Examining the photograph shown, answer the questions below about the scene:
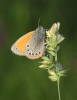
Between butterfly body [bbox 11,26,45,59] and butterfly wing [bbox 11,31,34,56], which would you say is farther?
butterfly wing [bbox 11,31,34,56]

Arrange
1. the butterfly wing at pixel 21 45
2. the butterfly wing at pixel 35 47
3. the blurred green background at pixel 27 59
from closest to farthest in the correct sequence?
the butterfly wing at pixel 35 47
the butterfly wing at pixel 21 45
the blurred green background at pixel 27 59

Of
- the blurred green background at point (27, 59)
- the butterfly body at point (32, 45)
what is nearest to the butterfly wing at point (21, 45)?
the butterfly body at point (32, 45)

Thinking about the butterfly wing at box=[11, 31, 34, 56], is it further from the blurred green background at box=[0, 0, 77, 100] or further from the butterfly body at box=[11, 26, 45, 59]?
the blurred green background at box=[0, 0, 77, 100]

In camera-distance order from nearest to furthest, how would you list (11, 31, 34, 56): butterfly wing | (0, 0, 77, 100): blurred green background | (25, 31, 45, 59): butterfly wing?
(25, 31, 45, 59): butterfly wing < (11, 31, 34, 56): butterfly wing < (0, 0, 77, 100): blurred green background

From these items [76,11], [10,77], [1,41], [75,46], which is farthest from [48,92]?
[76,11]

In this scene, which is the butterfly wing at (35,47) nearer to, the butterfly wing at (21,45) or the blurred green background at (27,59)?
the butterfly wing at (21,45)

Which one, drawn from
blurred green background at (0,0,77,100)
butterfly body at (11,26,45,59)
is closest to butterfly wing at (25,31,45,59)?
butterfly body at (11,26,45,59)

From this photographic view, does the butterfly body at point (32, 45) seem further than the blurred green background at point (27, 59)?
No
